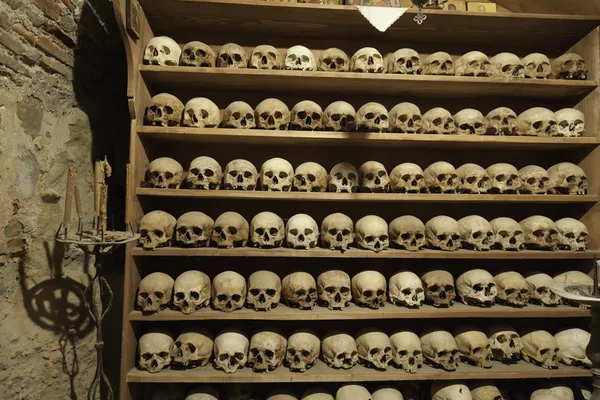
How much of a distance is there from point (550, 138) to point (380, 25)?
1391 mm

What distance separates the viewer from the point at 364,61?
2.74 metres

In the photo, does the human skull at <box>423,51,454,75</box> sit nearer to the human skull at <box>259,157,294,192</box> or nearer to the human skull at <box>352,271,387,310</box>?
the human skull at <box>259,157,294,192</box>

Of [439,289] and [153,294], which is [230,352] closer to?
[153,294]

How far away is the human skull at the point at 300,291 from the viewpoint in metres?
2.59

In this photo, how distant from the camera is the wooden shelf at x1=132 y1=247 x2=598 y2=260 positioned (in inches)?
99.8

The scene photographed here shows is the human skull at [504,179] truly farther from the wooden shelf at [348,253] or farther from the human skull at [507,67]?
the human skull at [507,67]

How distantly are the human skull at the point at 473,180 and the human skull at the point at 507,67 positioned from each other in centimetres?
67

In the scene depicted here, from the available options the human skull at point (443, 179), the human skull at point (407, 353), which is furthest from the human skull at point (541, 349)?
the human skull at point (443, 179)

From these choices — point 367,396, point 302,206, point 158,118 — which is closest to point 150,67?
point 158,118

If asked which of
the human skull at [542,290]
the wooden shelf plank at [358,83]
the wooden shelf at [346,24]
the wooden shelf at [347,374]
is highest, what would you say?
the wooden shelf at [346,24]

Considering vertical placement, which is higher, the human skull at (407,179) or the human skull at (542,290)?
the human skull at (407,179)

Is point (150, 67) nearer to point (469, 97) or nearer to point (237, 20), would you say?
point (237, 20)

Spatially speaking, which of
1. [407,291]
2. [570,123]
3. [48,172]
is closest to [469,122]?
[570,123]

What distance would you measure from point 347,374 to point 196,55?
2.25 metres
